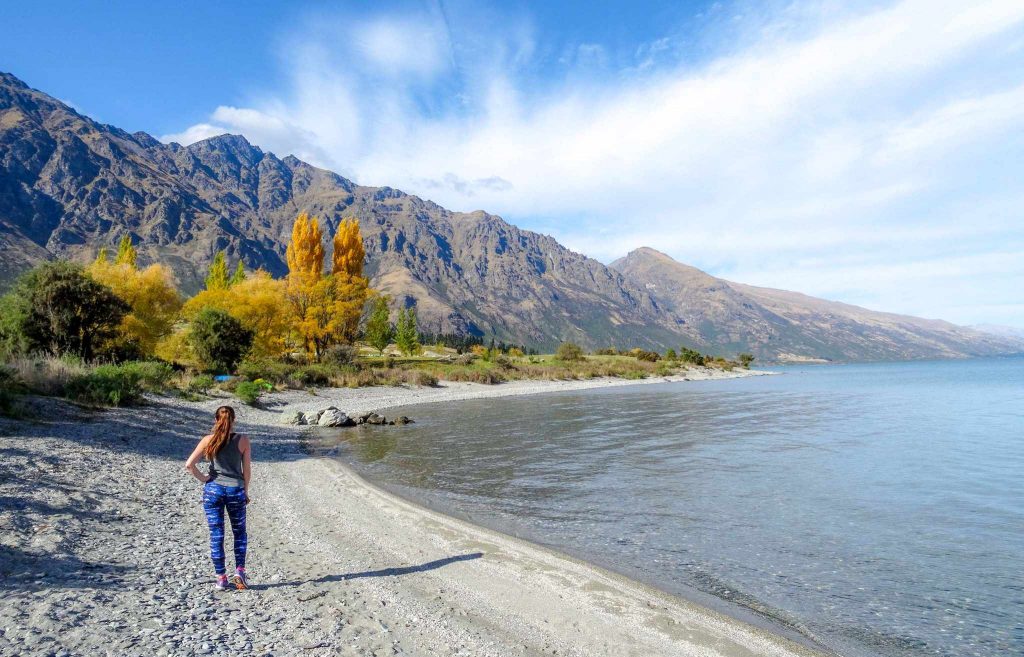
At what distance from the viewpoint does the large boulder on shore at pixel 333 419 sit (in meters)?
29.3

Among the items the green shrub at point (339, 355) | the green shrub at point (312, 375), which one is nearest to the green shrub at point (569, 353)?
the green shrub at point (339, 355)

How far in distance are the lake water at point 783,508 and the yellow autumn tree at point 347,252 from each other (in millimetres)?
36475

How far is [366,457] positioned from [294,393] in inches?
873

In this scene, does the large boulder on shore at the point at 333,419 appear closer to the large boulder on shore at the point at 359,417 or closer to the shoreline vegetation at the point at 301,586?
the large boulder on shore at the point at 359,417

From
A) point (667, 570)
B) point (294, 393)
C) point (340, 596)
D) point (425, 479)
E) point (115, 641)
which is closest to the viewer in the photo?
point (115, 641)

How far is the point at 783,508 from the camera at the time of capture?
13469 millimetres

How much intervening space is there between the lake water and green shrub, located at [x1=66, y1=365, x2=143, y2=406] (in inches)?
342

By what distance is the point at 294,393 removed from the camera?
3997 cm

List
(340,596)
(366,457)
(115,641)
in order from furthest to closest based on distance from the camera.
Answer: (366,457) → (340,596) → (115,641)

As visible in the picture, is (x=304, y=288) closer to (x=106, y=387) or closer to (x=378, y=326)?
(x=378, y=326)

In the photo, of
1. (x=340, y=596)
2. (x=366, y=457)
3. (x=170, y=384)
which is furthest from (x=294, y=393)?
(x=340, y=596)

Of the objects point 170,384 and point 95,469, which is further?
point 170,384

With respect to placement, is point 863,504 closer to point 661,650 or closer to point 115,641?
point 661,650

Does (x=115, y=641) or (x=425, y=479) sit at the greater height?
(x=115, y=641)
